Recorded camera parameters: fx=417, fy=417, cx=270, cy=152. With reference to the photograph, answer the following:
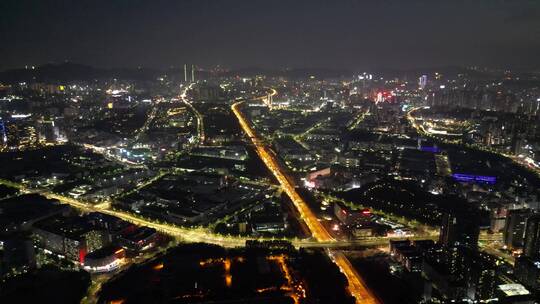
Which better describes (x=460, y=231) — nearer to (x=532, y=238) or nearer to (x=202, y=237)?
(x=532, y=238)

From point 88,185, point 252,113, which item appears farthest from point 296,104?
point 88,185

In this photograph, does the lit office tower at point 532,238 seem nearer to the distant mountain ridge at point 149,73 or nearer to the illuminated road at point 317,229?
the illuminated road at point 317,229

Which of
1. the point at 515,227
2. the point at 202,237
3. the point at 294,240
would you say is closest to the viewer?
the point at 515,227

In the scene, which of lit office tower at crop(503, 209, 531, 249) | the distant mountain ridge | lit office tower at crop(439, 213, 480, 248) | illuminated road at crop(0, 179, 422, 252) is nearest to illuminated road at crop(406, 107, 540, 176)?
lit office tower at crop(503, 209, 531, 249)

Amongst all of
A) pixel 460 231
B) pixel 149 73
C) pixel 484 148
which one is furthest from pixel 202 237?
pixel 149 73

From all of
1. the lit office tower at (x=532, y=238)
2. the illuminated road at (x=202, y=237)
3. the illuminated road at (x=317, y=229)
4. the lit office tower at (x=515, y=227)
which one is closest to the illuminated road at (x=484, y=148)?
the lit office tower at (x=515, y=227)

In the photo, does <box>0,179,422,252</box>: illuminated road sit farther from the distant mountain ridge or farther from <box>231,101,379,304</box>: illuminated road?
the distant mountain ridge
